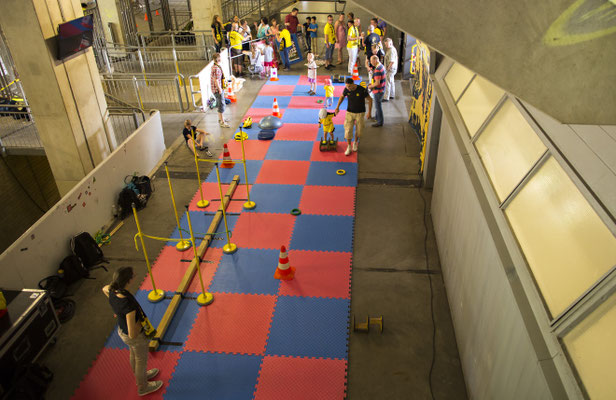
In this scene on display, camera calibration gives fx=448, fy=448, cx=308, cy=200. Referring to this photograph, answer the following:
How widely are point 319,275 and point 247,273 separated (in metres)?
1.24

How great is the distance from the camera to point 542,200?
13.0 feet

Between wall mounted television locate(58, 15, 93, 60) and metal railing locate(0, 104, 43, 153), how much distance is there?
2531 millimetres

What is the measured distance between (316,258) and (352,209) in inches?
69.4

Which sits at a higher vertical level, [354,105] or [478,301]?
[478,301]

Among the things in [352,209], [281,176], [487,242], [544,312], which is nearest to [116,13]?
[281,176]

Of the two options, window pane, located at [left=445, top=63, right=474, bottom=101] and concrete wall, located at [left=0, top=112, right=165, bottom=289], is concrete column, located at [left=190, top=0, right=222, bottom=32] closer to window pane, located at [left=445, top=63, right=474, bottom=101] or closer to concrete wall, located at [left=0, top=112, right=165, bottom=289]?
concrete wall, located at [left=0, top=112, right=165, bottom=289]

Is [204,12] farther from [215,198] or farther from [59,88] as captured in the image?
[215,198]

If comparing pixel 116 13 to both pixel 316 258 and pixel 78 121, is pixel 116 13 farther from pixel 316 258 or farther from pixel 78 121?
pixel 316 258

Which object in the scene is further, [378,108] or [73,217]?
[378,108]

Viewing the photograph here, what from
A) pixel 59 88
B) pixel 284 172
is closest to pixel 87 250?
pixel 59 88

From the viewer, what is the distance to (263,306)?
276 inches

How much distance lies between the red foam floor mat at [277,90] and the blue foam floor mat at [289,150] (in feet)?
14.3

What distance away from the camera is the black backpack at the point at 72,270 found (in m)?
7.46

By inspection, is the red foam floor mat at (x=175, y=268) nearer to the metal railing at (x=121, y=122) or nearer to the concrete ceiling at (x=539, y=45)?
the metal railing at (x=121, y=122)
